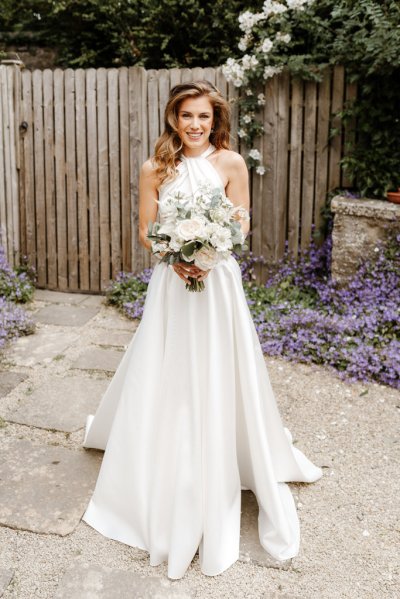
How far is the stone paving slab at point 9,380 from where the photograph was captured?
407cm

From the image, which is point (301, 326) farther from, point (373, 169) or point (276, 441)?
point (276, 441)

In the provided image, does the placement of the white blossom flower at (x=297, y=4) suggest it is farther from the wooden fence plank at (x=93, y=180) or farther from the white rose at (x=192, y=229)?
the white rose at (x=192, y=229)

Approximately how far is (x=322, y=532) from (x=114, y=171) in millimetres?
4331

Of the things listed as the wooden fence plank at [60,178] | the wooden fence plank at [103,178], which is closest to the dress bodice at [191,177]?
the wooden fence plank at [103,178]

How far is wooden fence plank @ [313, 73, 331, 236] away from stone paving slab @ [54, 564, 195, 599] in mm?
4061

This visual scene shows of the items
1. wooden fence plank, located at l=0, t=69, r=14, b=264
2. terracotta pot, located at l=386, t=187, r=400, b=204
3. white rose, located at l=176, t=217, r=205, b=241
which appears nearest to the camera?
white rose, located at l=176, t=217, r=205, b=241

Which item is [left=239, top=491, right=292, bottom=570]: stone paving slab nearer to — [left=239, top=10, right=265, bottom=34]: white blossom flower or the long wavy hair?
the long wavy hair

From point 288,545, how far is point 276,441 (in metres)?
0.54

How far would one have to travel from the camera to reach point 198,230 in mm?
2291

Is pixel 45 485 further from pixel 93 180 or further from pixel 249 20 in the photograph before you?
pixel 249 20

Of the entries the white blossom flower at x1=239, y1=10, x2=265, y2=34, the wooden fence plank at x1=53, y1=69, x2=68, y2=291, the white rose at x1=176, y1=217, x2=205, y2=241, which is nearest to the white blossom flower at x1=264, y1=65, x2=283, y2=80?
the white blossom flower at x1=239, y1=10, x2=265, y2=34

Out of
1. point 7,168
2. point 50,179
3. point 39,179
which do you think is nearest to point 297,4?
point 50,179

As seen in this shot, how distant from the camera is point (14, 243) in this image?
647 cm

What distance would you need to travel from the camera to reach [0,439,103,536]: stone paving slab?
274 centimetres
